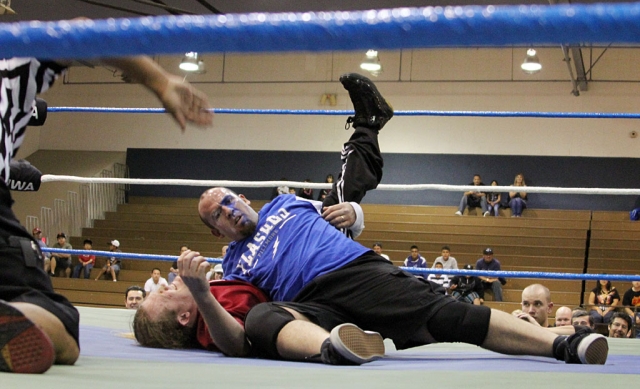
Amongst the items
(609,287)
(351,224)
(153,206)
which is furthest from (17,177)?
(153,206)

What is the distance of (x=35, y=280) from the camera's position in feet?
3.88

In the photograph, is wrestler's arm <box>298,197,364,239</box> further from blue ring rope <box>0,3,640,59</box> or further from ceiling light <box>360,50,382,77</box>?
ceiling light <box>360,50,382,77</box>

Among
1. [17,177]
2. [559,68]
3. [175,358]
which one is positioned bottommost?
[175,358]

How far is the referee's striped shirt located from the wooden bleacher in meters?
6.62

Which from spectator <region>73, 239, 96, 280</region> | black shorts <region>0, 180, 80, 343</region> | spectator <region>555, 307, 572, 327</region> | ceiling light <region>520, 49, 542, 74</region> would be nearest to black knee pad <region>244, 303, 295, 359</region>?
black shorts <region>0, 180, 80, 343</region>

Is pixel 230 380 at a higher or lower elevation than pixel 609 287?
higher

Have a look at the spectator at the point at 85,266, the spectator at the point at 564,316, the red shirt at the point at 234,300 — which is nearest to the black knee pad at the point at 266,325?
the red shirt at the point at 234,300

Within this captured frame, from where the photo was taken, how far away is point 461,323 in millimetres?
1618

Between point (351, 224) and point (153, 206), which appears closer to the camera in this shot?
point (351, 224)

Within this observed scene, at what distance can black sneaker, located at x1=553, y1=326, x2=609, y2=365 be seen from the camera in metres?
1.49

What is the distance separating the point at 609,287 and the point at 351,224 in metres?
5.49

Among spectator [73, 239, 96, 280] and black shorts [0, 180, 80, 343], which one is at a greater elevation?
black shorts [0, 180, 80, 343]

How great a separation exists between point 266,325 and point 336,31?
1.01 metres

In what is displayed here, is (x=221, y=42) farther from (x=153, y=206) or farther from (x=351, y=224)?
(x=153, y=206)
